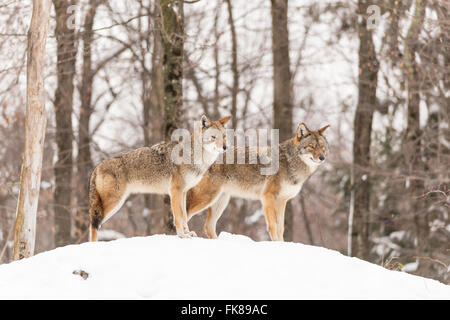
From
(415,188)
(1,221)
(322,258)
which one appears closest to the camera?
(322,258)

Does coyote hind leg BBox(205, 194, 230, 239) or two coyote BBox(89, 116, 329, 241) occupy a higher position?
two coyote BBox(89, 116, 329, 241)

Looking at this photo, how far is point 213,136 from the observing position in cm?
779

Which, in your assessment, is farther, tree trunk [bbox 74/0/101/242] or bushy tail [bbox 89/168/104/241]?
tree trunk [bbox 74/0/101/242]

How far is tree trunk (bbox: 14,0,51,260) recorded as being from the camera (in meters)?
8.95

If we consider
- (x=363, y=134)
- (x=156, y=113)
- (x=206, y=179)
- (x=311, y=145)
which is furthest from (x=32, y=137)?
(x=363, y=134)

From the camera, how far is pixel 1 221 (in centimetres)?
2092

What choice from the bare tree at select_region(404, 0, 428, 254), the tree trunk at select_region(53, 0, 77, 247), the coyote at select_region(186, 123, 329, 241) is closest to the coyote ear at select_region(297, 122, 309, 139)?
the coyote at select_region(186, 123, 329, 241)

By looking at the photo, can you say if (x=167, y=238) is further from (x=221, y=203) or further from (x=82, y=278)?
(x=221, y=203)

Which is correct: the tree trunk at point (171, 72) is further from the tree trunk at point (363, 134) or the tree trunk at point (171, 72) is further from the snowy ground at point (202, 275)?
the tree trunk at point (363, 134)

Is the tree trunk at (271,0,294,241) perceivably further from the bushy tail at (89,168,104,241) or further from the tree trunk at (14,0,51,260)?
the bushy tail at (89,168,104,241)

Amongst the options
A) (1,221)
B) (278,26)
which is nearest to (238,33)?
(278,26)

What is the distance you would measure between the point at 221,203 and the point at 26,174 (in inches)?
122

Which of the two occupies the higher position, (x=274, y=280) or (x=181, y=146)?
(x=181, y=146)

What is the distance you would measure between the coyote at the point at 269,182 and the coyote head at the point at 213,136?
4.00ft
